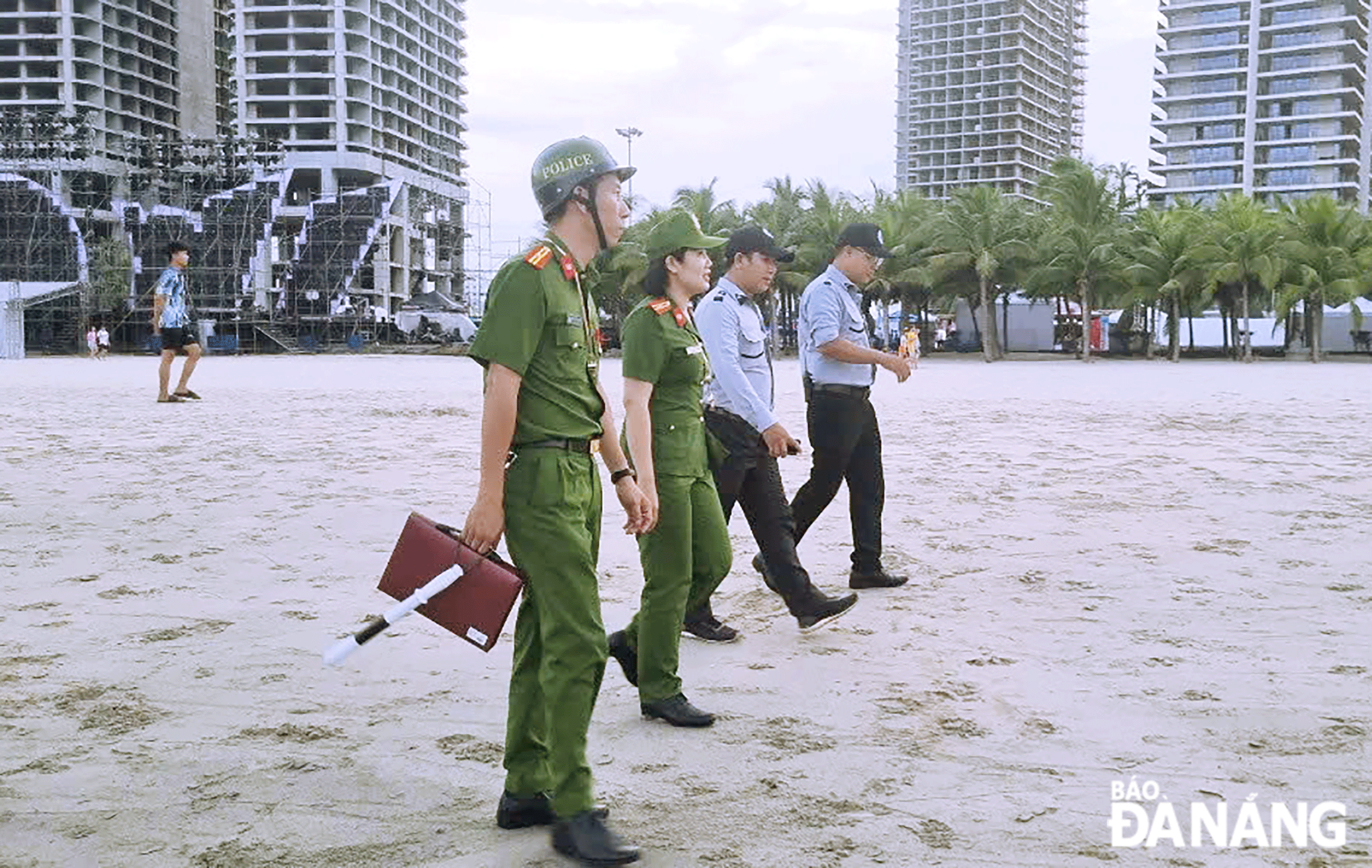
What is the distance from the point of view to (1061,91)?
14700 centimetres

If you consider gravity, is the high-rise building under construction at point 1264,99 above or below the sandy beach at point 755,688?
above

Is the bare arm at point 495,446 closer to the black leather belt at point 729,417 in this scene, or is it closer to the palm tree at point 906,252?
the black leather belt at point 729,417

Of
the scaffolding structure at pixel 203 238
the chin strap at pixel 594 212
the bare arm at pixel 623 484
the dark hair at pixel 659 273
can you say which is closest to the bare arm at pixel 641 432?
the bare arm at pixel 623 484

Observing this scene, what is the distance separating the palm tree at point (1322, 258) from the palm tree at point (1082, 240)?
5.46 metres

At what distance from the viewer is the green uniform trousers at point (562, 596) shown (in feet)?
9.71

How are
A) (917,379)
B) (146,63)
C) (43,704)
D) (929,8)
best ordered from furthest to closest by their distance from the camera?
(929,8), (146,63), (917,379), (43,704)

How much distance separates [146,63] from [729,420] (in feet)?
349

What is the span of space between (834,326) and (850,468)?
0.71 meters

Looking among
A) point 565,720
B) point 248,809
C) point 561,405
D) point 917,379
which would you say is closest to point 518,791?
point 565,720

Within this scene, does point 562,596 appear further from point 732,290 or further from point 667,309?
point 732,290

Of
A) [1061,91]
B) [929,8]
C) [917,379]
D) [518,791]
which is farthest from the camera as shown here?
[1061,91]

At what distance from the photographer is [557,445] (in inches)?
118

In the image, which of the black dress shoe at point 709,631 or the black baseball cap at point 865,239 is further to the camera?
the black baseball cap at point 865,239

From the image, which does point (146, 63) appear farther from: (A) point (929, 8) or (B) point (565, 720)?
(B) point (565, 720)
